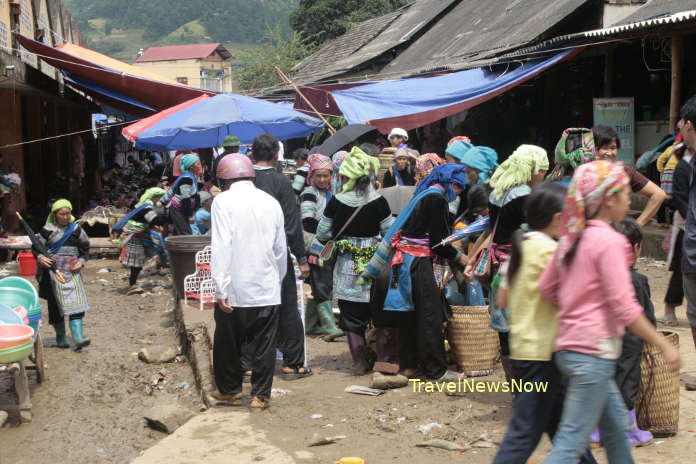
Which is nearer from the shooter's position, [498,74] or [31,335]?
[31,335]

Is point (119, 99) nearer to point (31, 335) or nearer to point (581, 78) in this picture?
point (581, 78)

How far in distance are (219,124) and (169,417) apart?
588cm

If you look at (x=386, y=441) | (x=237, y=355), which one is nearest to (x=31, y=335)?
(x=237, y=355)

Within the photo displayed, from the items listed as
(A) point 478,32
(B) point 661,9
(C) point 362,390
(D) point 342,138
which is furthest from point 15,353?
(A) point 478,32

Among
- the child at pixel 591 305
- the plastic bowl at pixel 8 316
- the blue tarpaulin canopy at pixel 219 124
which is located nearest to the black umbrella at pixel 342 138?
the blue tarpaulin canopy at pixel 219 124

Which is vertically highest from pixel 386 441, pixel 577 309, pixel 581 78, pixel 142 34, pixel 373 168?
pixel 142 34

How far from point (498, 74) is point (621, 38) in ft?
8.57

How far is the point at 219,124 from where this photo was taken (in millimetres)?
10930

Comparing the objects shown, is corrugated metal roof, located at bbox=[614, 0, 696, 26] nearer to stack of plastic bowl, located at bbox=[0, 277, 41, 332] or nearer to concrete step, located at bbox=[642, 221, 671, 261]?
concrete step, located at bbox=[642, 221, 671, 261]

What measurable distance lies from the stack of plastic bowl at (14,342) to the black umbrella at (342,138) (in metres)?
5.55

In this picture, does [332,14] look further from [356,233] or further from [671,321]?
[356,233]

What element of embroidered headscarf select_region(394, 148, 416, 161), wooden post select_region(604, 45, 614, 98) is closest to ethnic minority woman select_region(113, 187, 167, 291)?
embroidered headscarf select_region(394, 148, 416, 161)

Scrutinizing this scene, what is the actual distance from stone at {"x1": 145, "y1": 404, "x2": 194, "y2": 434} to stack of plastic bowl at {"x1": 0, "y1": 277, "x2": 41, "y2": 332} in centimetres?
161

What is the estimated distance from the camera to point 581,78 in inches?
587
